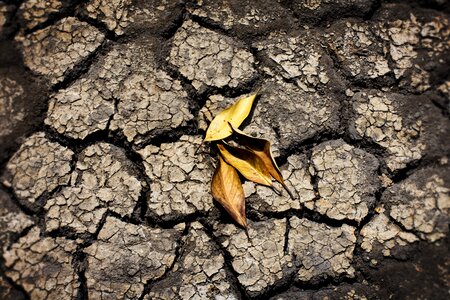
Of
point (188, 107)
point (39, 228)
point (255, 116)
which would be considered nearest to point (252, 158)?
point (255, 116)

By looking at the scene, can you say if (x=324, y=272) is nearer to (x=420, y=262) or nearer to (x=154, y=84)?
(x=420, y=262)

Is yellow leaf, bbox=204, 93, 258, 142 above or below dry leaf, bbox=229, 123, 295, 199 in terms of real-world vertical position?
above

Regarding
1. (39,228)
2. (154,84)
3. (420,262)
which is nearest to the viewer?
(420,262)

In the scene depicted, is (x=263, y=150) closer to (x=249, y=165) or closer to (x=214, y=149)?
(x=249, y=165)

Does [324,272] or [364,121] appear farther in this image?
[364,121]

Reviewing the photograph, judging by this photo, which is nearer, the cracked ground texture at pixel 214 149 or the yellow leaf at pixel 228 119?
the cracked ground texture at pixel 214 149
